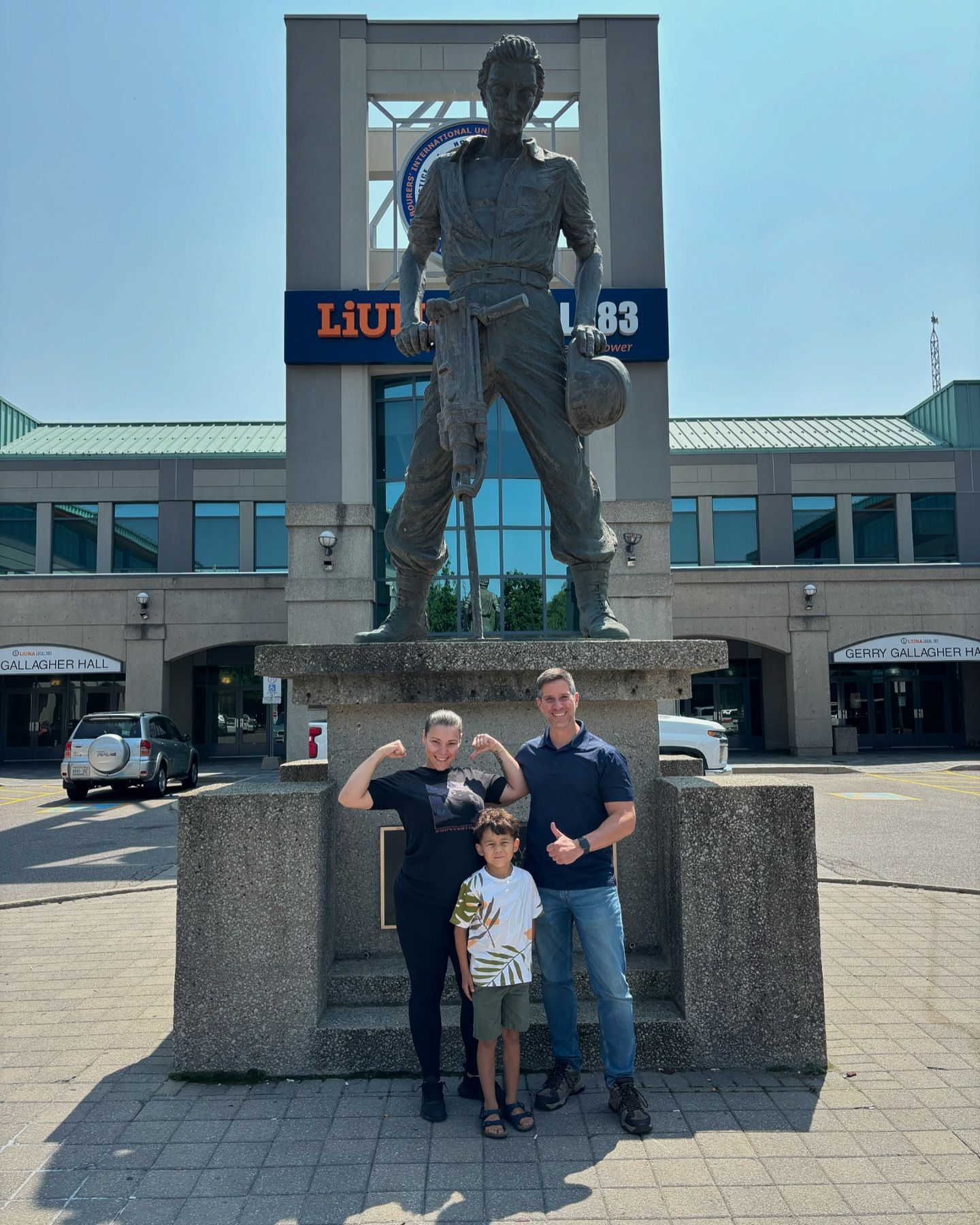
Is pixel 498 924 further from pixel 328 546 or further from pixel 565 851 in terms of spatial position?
pixel 328 546

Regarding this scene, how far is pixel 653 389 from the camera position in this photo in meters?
18.0

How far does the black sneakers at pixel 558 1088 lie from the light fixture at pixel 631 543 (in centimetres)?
Answer: 1459

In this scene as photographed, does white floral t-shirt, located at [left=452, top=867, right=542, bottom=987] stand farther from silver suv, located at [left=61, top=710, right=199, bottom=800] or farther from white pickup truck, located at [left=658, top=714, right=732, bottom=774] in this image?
silver suv, located at [left=61, top=710, right=199, bottom=800]

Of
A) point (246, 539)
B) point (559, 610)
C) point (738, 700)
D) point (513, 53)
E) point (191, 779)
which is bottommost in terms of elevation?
point (191, 779)

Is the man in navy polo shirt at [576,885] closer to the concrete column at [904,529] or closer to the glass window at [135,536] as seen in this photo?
the glass window at [135,536]

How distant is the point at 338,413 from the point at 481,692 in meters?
14.5

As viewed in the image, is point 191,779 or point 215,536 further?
point 215,536

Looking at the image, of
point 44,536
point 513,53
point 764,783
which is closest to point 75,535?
point 44,536

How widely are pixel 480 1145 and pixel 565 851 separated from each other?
3.58 ft

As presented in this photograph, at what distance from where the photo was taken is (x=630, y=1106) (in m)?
3.45

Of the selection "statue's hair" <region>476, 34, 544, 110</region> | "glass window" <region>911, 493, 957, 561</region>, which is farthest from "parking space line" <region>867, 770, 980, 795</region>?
"statue's hair" <region>476, 34, 544, 110</region>

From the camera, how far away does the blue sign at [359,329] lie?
17703 millimetres

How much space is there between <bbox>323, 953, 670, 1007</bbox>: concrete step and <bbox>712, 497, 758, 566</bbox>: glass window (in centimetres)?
2317

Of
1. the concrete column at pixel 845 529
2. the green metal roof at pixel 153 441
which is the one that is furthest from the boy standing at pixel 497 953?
the concrete column at pixel 845 529
